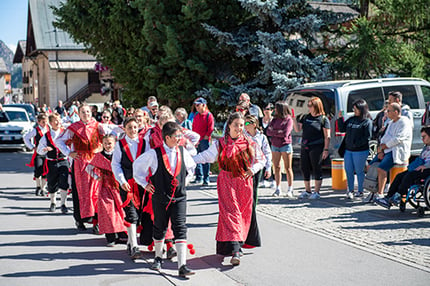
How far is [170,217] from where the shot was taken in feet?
21.1

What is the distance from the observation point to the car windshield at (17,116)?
1016 inches

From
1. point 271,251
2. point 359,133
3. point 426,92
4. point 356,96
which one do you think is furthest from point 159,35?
point 271,251

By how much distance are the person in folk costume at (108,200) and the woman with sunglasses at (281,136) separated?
415cm

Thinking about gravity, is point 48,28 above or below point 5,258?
above

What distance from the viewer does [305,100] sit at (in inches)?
545

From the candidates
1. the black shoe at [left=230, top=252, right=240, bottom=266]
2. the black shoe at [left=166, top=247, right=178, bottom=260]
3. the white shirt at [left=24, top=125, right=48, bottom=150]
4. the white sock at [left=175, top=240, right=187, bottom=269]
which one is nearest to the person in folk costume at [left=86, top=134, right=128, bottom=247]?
the black shoe at [left=166, top=247, right=178, bottom=260]

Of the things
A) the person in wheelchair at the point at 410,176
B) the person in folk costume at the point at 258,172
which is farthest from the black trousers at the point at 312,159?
the person in folk costume at the point at 258,172

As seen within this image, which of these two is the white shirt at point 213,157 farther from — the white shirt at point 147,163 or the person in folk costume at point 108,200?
the person in folk costume at point 108,200

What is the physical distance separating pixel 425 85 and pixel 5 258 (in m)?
10.5

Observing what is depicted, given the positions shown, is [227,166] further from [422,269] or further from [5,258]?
[5,258]

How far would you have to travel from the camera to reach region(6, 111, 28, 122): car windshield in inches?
1016

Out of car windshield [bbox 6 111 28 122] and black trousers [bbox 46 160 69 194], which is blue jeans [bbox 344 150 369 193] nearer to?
black trousers [bbox 46 160 69 194]

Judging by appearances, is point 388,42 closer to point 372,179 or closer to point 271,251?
point 372,179

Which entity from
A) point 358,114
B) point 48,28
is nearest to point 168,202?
point 358,114
